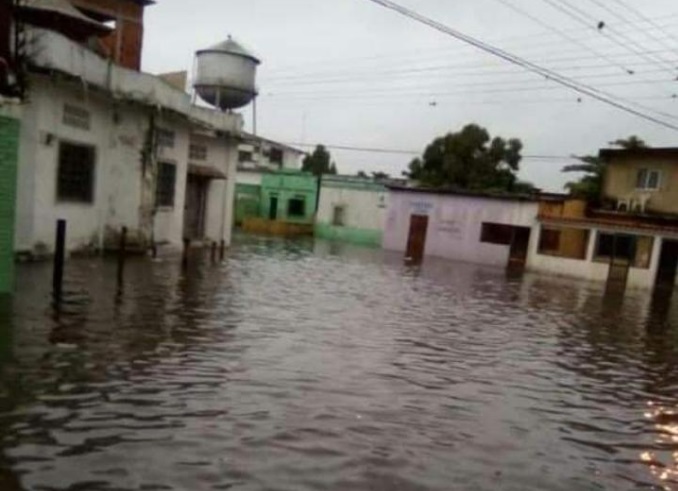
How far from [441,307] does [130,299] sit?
7.53 m

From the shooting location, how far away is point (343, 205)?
47875mm

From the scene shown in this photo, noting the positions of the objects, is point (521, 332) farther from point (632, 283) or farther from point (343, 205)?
point (343, 205)

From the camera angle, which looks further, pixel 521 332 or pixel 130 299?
pixel 521 332

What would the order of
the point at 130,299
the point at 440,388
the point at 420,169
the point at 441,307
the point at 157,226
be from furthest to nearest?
the point at 420,169
the point at 157,226
the point at 441,307
the point at 130,299
the point at 440,388

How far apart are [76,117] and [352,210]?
30645 millimetres

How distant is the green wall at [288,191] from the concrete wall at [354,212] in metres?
1.48

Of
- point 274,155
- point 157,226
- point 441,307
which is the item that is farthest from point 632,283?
point 274,155

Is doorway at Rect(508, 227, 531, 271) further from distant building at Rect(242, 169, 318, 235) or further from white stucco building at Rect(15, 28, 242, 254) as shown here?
distant building at Rect(242, 169, 318, 235)

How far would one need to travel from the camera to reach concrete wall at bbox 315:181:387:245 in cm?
4581

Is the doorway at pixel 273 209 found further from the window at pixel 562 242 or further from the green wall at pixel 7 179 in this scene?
the green wall at pixel 7 179

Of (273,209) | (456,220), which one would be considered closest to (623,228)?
(456,220)

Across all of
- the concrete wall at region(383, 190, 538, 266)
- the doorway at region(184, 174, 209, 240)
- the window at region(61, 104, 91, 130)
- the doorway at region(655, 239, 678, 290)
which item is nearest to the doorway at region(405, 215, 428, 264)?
the concrete wall at region(383, 190, 538, 266)

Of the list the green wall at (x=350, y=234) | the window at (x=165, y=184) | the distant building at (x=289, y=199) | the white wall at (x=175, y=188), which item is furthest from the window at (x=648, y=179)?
the window at (x=165, y=184)

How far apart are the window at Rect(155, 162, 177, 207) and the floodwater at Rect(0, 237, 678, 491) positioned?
6591 mm
